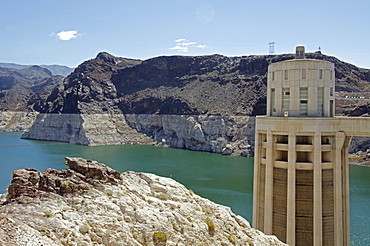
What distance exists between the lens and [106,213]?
8000mm

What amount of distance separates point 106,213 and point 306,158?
10.6 meters

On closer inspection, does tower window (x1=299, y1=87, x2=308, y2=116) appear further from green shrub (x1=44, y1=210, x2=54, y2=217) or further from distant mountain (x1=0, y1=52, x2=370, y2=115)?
distant mountain (x1=0, y1=52, x2=370, y2=115)

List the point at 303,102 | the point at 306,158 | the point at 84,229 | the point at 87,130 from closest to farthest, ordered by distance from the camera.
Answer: the point at 84,229 → the point at 306,158 → the point at 303,102 → the point at 87,130

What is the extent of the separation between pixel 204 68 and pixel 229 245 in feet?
502

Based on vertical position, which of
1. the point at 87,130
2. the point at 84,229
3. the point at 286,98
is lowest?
the point at 87,130

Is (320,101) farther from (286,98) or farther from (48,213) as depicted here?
(48,213)

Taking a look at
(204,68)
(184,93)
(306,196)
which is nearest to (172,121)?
(184,93)

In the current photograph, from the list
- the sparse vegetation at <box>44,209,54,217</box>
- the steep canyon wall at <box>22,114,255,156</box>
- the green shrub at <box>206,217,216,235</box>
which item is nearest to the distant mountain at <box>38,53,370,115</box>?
the steep canyon wall at <box>22,114,255,156</box>

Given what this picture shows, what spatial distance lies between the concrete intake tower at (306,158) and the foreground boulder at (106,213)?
655 cm

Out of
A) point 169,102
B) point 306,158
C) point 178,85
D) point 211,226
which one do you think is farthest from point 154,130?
point 211,226

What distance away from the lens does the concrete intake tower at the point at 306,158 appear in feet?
51.4

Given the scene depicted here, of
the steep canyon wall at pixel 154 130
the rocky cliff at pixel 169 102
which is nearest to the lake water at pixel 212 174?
the steep canyon wall at pixel 154 130

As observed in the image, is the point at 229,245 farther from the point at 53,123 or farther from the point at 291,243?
the point at 53,123

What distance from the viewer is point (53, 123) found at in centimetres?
15738
